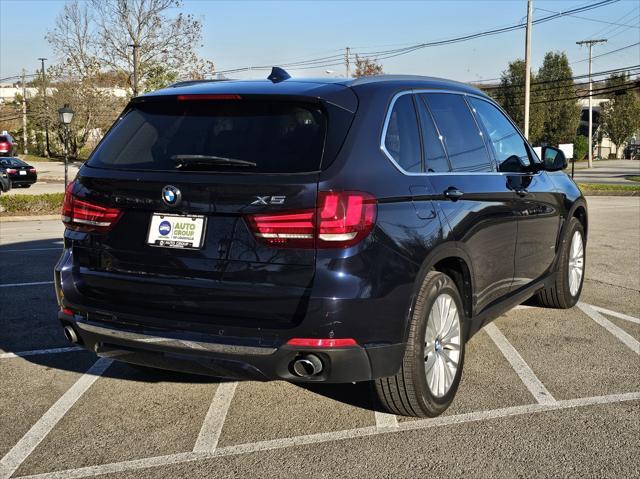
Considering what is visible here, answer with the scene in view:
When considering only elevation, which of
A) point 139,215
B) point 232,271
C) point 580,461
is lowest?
point 580,461

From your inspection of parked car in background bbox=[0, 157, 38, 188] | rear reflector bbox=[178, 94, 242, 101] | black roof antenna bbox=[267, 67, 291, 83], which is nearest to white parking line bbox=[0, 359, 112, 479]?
rear reflector bbox=[178, 94, 242, 101]

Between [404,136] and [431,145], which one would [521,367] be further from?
[404,136]

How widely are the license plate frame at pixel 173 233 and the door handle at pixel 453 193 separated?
1378mm

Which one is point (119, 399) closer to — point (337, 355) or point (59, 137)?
point (337, 355)

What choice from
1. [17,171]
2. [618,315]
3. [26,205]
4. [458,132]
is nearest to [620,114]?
[17,171]

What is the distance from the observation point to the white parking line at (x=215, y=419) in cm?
349

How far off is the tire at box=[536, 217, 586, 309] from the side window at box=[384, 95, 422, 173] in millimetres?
2582

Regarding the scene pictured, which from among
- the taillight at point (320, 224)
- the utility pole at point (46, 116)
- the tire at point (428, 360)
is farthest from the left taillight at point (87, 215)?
the utility pole at point (46, 116)

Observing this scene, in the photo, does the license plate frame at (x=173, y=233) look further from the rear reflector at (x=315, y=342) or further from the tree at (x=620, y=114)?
the tree at (x=620, y=114)

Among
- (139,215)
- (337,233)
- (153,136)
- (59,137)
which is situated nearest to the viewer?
(337,233)

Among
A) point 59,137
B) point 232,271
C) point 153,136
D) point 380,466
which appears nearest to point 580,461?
point 380,466

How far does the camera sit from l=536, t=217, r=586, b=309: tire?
591 centimetres

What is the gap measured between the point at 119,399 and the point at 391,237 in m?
2.01

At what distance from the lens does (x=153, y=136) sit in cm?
362
